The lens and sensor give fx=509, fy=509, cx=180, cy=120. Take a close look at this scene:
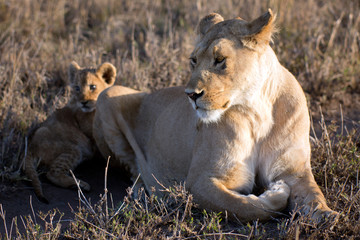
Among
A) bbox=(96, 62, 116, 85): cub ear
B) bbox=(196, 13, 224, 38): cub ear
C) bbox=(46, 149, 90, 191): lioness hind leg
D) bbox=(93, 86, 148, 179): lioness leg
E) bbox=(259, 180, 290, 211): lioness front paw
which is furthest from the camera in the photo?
bbox=(96, 62, 116, 85): cub ear

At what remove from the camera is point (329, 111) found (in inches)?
207

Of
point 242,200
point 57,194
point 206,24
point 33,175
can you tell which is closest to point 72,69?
point 33,175

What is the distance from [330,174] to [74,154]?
231 centimetres

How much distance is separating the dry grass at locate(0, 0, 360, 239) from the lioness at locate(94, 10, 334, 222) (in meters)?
0.16

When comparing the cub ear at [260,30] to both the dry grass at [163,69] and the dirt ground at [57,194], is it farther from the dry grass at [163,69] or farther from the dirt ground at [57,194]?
the dirt ground at [57,194]

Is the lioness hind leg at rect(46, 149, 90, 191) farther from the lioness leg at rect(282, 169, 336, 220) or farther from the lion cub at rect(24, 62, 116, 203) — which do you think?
the lioness leg at rect(282, 169, 336, 220)

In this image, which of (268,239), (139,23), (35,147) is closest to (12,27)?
(139,23)

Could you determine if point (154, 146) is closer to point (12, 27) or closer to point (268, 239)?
point (268, 239)

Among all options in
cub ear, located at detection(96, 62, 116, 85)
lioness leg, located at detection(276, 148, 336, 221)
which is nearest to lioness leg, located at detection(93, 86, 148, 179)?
cub ear, located at detection(96, 62, 116, 85)

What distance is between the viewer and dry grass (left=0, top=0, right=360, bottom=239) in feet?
9.72

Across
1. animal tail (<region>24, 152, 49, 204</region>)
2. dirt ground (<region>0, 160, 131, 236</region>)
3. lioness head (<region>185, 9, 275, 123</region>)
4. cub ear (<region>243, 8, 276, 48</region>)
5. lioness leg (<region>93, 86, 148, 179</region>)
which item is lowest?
dirt ground (<region>0, 160, 131, 236</region>)

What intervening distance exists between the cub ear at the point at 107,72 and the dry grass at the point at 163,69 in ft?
1.29

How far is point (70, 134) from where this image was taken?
4.93 m

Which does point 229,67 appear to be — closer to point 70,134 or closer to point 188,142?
point 188,142
